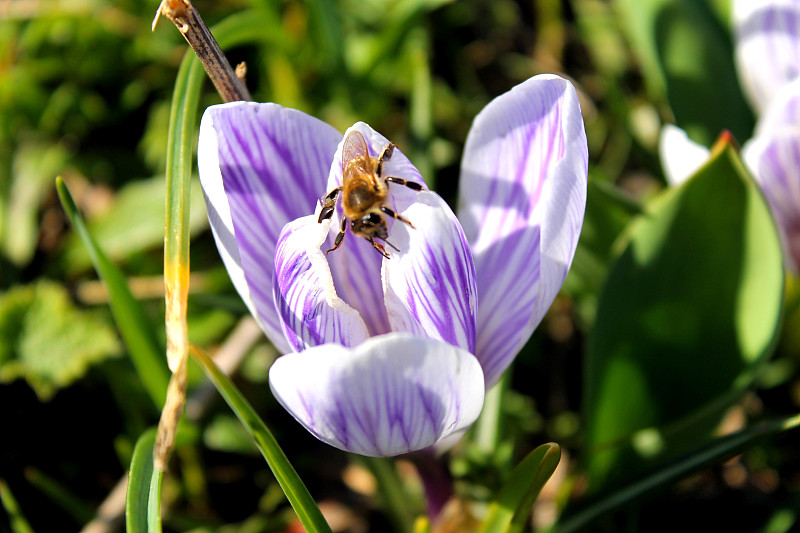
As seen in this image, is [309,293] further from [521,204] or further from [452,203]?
[452,203]

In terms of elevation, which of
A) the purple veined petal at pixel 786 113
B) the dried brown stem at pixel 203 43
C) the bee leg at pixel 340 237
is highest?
the dried brown stem at pixel 203 43

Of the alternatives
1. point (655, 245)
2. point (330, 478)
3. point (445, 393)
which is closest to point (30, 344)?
point (330, 478)

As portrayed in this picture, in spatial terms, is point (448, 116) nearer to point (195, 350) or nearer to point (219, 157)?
point (219, 157)

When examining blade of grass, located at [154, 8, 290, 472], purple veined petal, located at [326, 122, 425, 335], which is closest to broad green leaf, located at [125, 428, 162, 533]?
blade of grass, located at [154, 8, 290, 472]

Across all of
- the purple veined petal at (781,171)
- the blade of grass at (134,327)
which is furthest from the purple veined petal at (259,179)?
the purple veined petal at (781,171)

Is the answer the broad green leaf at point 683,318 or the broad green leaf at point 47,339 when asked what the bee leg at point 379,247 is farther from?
the broad green leaf at point 47,339

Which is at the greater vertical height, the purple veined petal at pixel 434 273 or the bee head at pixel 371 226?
the bee head at pixel 371 226

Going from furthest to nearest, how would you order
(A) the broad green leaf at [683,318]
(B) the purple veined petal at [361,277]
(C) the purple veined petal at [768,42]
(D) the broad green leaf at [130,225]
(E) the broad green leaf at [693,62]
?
(D) the broad green leaf at [130,225], (E) the broad green leaf at [693,62], (C) the purple veined petal at [768,42], (A) the broad green leaf at [683,318], (B) the purple veined petal at [361,277]
